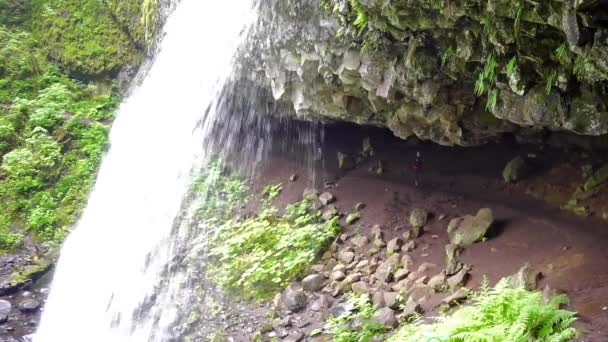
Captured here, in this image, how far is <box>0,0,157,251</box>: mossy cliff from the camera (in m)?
13.9

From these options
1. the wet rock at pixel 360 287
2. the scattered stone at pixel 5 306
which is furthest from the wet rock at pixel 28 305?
the wet rock at pixel 360 287

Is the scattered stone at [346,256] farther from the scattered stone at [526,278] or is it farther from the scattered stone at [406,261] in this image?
the scattered stone at [526,278]

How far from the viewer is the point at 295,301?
8.34 metres

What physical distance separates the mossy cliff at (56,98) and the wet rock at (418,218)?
898 cm

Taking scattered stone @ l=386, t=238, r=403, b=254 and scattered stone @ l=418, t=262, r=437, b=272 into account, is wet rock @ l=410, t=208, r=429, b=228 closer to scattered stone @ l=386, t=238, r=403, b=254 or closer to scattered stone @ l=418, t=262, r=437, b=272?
scattered stone @ l=386, t=238, r=403, b=254

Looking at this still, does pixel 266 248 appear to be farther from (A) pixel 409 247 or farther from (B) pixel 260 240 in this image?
(A) pixel 409 247

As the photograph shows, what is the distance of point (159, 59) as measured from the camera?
14.1m

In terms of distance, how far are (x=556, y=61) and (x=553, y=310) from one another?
240 cm

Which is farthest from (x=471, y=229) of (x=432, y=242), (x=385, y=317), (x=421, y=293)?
(x=385, y=317)

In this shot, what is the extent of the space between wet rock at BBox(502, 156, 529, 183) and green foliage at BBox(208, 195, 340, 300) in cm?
313

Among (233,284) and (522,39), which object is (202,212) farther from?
(522,39)

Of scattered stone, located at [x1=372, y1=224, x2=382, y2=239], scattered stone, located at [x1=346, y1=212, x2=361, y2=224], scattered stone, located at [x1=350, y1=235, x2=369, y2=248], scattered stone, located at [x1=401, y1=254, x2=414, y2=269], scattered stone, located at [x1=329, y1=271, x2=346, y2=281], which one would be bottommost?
scattered stone, located at [x1=329, y1=271, x2=346, y2=281]

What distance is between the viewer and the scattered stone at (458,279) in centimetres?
704

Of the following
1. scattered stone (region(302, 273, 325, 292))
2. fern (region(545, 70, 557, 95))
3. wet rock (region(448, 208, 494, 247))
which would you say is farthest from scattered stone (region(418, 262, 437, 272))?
fern (region(545, 70, 557, 95))
